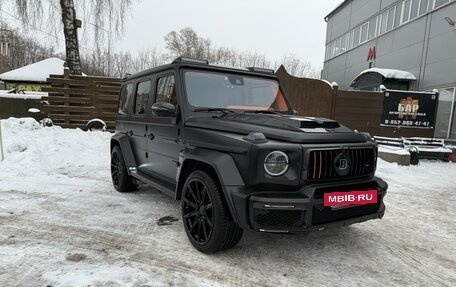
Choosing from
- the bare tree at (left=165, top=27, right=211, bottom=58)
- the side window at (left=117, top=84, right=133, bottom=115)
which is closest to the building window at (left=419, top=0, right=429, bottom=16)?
the side window at (left=117, top=84, right=133, bottom=115)

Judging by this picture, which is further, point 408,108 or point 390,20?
point 390,20

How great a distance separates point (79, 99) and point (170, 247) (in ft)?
29.6

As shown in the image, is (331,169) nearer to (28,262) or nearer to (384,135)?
(28,262)

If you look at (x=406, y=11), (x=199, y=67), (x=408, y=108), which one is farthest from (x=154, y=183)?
(x=406, y=11)

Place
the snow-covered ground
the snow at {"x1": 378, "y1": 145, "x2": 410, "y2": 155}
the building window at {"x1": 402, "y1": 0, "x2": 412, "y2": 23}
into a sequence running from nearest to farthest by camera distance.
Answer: the snow-covered ground < the snow at {"x1": 378, "y1": 145, "x2": 410, "y2": 155} < the building window at {"x1": 402, "y1": 0, "x2": 412, "y2": 23}

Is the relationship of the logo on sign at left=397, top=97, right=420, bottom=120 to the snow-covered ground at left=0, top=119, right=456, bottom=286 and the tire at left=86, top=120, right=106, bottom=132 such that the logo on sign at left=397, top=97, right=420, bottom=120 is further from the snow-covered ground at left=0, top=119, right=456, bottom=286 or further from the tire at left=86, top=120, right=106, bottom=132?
the tire at left=86, top=120, right=106, bottom=132

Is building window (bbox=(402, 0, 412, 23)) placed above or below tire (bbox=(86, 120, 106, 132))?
above

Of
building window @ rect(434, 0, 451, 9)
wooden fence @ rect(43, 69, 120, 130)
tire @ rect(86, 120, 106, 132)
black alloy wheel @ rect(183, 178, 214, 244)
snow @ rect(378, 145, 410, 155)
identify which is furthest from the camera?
building window @ rect(434, 0, 451, 9)

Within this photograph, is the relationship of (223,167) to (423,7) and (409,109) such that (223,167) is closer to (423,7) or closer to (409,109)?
(409,109)

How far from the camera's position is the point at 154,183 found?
15.3 feet

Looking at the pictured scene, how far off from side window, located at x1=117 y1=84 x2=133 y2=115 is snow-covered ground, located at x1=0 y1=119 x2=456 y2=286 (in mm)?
1357

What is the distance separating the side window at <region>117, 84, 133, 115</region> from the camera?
577cm

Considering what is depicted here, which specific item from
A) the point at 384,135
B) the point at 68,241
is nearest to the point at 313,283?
the point at 68,241

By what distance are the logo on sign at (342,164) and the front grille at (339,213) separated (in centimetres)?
35
